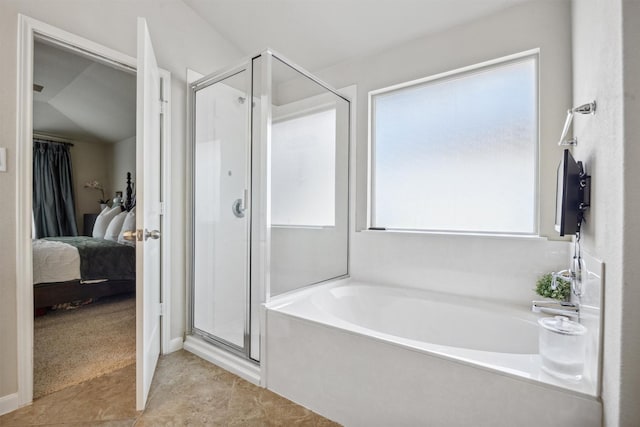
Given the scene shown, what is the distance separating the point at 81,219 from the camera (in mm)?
4625

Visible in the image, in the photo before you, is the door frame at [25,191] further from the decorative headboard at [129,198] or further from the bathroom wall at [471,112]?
the decorative headboard at [129,198]

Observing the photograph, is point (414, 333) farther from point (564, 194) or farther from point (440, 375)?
point (564, 194)

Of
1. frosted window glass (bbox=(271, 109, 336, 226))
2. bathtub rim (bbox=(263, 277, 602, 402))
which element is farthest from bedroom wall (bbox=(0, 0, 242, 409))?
bathtub rim (bbox=(263, 277, 602, 402))

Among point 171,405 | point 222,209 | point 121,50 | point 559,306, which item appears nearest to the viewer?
point 559,306

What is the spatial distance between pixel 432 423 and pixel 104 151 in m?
5.78

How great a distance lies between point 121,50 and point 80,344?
2165 mm

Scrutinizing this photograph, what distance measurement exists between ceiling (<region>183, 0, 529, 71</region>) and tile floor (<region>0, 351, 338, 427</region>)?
99.5 inches

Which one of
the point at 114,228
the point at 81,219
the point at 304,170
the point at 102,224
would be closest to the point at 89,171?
the point at 81,219

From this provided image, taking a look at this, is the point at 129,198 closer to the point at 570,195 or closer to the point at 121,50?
the point at 121,50

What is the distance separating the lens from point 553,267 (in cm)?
178

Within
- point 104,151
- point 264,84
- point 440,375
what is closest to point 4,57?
point 264,84

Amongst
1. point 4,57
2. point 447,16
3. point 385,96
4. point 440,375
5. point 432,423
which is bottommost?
point 432,423

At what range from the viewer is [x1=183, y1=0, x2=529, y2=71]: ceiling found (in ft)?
6.67

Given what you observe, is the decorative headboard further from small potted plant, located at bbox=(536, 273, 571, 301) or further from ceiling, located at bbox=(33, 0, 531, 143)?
small potted plant, located at bbox=(536, 273, 571, 301)
